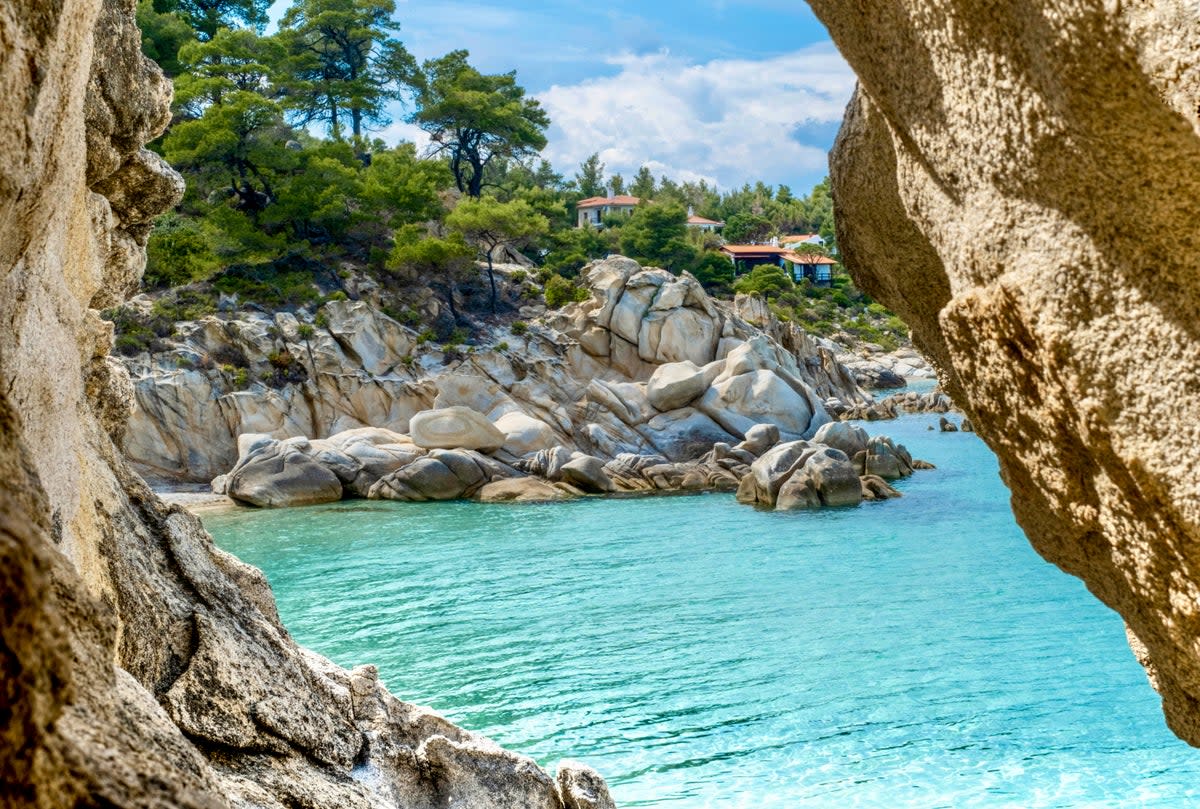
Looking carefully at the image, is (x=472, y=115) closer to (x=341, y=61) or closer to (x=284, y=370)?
(x=341, y=61)

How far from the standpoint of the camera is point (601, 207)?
294ft

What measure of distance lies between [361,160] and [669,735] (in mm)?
47925

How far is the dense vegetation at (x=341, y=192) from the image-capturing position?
44875 mm

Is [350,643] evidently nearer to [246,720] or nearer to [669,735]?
[669,735]

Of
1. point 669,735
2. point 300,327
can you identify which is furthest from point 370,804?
point 300,327

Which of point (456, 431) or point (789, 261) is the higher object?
point (789, 261)

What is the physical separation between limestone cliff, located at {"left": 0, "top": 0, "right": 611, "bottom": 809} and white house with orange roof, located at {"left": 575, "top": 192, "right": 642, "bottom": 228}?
81.8 m

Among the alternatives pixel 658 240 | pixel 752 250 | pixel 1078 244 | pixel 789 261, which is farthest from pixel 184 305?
pixel 789 261

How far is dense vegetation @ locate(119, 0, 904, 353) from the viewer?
147 ft

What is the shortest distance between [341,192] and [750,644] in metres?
36.6

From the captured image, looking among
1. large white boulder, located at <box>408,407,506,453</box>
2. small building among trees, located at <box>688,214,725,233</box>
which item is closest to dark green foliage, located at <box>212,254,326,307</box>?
large white boulder, located at <box>408,407,506,453</box>

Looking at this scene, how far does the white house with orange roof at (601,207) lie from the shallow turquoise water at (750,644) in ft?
195

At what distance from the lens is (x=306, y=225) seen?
4966 centimetres

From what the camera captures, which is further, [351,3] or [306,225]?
[351,3]
